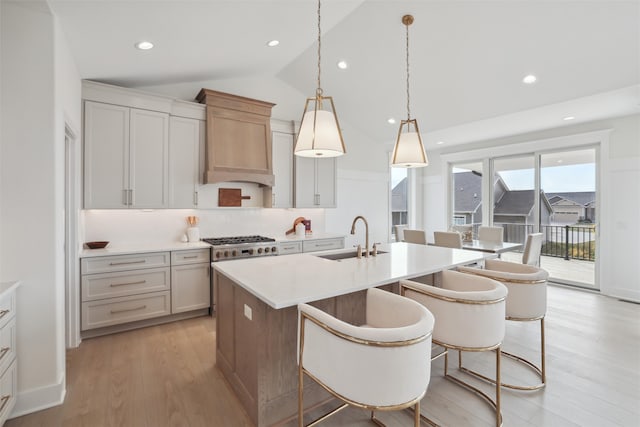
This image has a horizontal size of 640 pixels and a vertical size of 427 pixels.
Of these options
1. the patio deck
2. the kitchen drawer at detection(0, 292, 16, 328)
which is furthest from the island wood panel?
the patio deck

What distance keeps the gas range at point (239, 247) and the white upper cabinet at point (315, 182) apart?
866 millimetres

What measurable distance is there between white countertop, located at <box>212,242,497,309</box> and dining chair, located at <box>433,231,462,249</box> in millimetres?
1386

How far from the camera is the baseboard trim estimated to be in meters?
1.94

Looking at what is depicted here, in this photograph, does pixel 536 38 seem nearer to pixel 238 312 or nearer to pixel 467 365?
pixel 467 365

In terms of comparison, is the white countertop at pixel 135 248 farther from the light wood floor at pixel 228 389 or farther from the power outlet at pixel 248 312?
the power outlet at pixel 248 312

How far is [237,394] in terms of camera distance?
2102 millimetres

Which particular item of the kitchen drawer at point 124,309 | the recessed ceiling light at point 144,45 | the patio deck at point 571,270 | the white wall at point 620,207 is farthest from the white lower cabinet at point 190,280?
the white wall at point 620,207

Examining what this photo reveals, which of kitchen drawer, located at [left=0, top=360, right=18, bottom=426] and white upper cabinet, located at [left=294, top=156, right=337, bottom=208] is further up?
white upper cabinet, located at [left=294, top=156, right=337, bottom=208]

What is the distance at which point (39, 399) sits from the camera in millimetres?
1992

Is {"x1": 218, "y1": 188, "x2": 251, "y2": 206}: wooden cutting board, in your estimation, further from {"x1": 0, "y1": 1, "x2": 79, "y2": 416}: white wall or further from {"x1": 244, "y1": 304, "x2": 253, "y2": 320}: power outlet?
{"x1": 244, "y1": 304, "x2": 253, "y2": 320}: power outlet

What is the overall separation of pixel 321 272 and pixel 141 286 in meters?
2.22

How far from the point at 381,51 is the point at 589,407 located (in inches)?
152

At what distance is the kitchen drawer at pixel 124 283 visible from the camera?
3.00 meters

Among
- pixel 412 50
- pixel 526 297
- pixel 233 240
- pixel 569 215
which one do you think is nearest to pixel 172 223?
pixel 233 240
